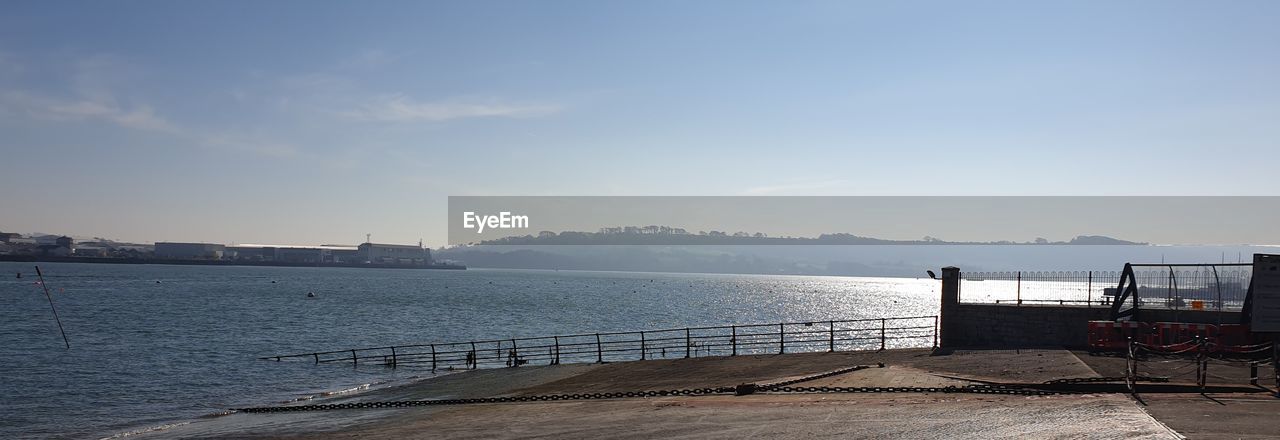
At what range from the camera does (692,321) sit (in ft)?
312

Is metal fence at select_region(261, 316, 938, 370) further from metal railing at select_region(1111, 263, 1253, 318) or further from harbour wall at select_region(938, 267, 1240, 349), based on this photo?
metal railing at select_region(1111, 263, 1253, 318)

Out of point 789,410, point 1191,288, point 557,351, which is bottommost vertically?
point 557,351

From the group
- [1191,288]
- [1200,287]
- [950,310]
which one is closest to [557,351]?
[950,310]

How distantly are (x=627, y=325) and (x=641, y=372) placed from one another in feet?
184

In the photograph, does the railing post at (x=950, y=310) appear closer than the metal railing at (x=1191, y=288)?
No

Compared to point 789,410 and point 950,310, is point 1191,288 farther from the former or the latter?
point 789,410

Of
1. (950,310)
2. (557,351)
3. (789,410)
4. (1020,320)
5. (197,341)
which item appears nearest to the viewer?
(789,410)

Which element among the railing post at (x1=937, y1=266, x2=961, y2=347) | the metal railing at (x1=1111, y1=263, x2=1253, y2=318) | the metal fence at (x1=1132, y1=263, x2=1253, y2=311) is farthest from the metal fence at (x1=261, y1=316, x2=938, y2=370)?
the metal fence at (x1=1132, y1=263, x2=1253, y2=311)

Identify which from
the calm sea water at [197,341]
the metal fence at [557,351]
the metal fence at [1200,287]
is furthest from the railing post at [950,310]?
the calm sea water at [197,341]

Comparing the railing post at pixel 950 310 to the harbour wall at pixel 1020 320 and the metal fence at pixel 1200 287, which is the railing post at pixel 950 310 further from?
the metal fence at pixel 1200 287

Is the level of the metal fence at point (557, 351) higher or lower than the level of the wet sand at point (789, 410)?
lower

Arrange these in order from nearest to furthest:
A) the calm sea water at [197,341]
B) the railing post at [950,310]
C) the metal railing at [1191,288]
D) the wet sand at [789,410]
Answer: the wet sand at [789,410] < the metal railing at [1191,288] < the railing post at [950,310] < the calm sea water at [197,341]

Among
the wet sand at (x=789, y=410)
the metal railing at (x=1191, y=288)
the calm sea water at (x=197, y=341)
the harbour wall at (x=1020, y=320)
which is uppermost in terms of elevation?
the metal railing at (x=1191, y=288)

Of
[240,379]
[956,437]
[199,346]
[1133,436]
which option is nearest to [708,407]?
[956,437]
